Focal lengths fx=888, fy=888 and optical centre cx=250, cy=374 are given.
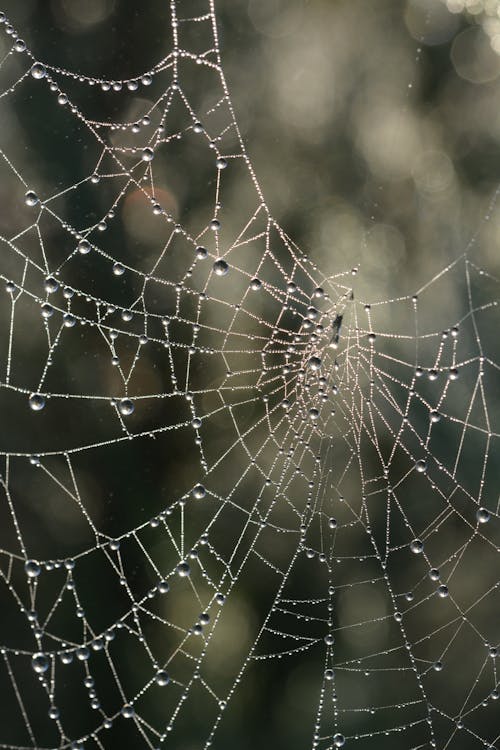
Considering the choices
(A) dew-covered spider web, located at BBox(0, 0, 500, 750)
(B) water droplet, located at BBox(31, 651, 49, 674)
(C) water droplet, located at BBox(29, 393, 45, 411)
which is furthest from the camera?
(A) dew-covered spider web, located at BBox(0, 0, 500, 750)

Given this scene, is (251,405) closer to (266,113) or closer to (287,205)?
(287,205)

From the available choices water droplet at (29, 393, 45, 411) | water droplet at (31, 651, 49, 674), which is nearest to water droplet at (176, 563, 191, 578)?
water droplet at (31, 651, 49, 674)

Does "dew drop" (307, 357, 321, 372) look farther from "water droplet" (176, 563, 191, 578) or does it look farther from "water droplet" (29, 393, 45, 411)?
"water droplet" (29, 393, 45, 411)

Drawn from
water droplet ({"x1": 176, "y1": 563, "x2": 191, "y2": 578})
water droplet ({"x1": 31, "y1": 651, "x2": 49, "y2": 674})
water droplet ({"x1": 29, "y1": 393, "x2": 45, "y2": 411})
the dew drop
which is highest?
the dew drop

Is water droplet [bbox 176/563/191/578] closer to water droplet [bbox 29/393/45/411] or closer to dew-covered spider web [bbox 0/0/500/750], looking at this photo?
water droplet [bbox 29/393/45/411]

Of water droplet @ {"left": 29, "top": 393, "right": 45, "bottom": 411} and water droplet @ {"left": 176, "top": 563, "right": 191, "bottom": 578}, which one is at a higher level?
water droplet @ {"left": 29, "top": 393, "right": 45, "bottom": 411}

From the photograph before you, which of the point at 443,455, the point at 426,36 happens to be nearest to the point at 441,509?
the point at 443,455

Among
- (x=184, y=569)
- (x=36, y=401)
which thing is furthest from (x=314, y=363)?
(x=36, y=401)

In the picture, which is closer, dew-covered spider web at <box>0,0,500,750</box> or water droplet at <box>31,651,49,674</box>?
water droplet at <box>31,651,49,674</box>

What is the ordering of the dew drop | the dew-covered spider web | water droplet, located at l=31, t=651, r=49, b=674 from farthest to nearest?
1. the dew-covered spider web
2. the dew drop
3. water droplet, located at l=31, t=651, r=49, b=674

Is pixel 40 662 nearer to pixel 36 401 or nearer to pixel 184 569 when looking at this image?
pixel 184 569
